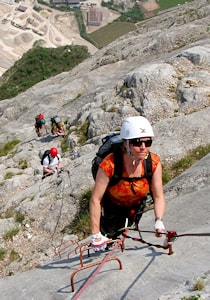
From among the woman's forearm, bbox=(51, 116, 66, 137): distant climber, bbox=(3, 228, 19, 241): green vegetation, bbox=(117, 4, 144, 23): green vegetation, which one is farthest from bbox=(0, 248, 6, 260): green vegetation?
bbox=(117, 4, 144, 23): green vegetation

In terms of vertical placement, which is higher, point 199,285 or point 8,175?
point 199,285

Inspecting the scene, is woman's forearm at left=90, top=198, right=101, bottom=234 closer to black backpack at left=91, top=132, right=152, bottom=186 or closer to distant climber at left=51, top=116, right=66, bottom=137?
black backpack at left=91, top=132, right=152, bottom=186

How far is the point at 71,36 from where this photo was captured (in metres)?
169

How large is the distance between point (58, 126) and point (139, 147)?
73.1ft

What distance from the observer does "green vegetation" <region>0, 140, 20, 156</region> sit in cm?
3058

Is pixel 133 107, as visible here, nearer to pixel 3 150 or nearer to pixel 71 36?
pixel 3 150

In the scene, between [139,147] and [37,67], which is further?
[37,67]

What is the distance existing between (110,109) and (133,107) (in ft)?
5.45

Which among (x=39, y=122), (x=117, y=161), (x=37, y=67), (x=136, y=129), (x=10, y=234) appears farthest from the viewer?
(x=37, y=67)

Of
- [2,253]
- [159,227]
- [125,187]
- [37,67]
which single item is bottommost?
[2,253]

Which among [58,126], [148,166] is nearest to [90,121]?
[58,126]

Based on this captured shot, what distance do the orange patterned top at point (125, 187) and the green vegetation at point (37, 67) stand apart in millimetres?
69610

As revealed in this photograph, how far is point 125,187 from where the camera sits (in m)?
6.91

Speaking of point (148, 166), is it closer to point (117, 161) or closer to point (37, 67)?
point (117, 161)
